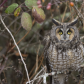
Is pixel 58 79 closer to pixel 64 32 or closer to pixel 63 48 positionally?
pixel 63 48

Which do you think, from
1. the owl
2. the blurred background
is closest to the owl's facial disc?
the owl

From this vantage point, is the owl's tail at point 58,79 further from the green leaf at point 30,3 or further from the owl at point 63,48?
the green leaf at point 30,3

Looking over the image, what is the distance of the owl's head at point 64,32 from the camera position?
1722 mm

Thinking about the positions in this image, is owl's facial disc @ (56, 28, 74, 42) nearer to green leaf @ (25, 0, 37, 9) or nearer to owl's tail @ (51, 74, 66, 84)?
owl's tail @ (51, 74, 66, 84)

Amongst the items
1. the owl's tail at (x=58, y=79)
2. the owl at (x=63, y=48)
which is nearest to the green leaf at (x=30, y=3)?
the owl at (x=63, y=48)

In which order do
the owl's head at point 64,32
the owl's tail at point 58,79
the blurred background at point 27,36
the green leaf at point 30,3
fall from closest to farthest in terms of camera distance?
the green leaf at point 30,3
the owl's head at point 64,32
the blurred background at point 27,36
the owl's tail at point 58,79

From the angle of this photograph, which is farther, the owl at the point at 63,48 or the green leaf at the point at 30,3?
the owl at the point at 63,48

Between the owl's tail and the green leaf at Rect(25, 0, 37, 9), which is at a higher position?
the green leaf at Rect(25, 0, 37, 9)

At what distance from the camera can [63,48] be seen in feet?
6.21

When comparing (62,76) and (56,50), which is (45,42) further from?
(62,76)

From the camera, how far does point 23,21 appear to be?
984 mm

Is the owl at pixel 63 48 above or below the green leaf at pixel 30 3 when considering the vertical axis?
below

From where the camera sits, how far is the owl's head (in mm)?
1722

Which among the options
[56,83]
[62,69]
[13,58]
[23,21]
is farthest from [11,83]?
[23,21]
